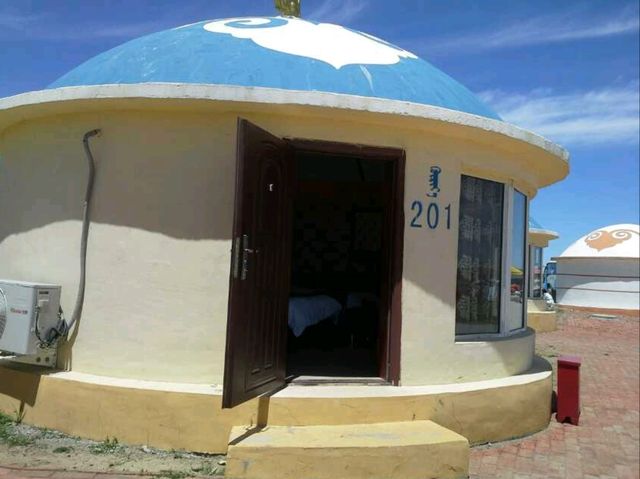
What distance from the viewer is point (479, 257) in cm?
658

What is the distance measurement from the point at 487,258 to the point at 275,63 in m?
3.06

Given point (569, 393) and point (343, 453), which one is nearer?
point (343, 453)

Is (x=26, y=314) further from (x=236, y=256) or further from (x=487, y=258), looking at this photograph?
(x=487, y=258)

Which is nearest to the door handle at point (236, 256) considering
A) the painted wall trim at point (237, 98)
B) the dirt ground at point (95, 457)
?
the painted wall trim at point (237, 98)

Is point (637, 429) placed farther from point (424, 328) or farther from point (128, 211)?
point (128, 211)

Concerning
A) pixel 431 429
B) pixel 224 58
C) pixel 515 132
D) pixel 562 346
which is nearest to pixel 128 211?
pixel 224 58

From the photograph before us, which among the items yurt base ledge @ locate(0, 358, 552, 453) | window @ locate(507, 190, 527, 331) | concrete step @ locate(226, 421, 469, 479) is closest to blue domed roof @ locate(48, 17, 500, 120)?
window @ locate(507, 190, 527, 331)

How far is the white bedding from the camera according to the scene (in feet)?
25.5

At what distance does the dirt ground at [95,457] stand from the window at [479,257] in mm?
2902

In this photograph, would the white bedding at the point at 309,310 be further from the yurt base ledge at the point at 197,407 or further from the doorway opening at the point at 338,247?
the yurt base ledge at the point at 197,407

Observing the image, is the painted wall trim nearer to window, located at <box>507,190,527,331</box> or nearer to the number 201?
the number 201

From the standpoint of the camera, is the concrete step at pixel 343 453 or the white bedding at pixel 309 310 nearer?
the concrete step at pixel 343 453

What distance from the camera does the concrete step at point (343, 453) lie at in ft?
14.8

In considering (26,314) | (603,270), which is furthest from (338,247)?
(603,270)
